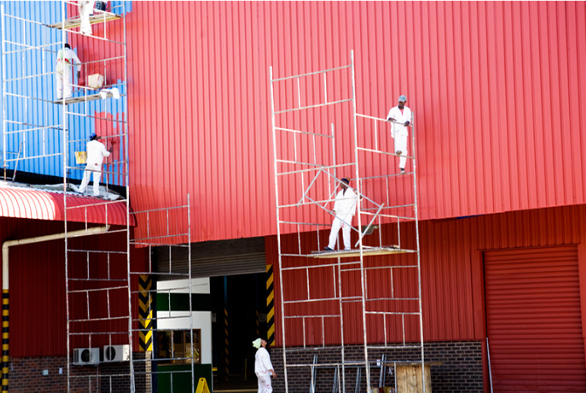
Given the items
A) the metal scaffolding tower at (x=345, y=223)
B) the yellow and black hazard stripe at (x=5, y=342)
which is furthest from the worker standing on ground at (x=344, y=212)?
the yellow and black hazard stripe at (x=5, y=342)

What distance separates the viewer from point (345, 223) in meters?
17.3

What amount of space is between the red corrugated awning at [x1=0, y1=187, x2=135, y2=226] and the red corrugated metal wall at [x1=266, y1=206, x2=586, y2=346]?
6643 mm

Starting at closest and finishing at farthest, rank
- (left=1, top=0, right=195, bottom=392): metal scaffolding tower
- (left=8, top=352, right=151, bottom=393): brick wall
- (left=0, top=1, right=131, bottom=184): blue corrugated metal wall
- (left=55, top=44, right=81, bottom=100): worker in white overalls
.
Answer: (left=1, top=0, right=195, bottom=392): metal scaffolding tower, (left=55, top=44, right=81, bottom=100): worker in white overalls, (left=8, top=352, right=151, bottom=393): brick wall, (left=0, top=1, right=131, bottom=184): blue corrugated metal wall

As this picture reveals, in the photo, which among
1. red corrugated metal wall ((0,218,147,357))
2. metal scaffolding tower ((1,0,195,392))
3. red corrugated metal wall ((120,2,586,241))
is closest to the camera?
red corrugated metal wall ((120,2,586,241))

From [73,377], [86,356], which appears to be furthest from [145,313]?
[73,377]

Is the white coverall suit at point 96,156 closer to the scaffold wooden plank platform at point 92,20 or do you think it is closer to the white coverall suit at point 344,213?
the scaffold wooden plank platform at point 92,20

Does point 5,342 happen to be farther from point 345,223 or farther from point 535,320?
point 535,320

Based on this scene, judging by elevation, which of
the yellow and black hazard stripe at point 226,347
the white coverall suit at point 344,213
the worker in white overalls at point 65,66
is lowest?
the yellow and black hazard stripe at point 226,347

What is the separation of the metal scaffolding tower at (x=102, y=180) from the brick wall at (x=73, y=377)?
37 mm

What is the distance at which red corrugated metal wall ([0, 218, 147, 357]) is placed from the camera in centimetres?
2317

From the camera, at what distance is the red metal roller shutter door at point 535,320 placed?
1848 centimetres

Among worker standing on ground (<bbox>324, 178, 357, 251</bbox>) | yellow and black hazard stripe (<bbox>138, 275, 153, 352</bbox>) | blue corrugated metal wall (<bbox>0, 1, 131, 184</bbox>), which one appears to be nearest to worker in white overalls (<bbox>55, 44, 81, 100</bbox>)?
blue corrugated metal wall (<bbox>0, 1, 131, 184</bbox>)

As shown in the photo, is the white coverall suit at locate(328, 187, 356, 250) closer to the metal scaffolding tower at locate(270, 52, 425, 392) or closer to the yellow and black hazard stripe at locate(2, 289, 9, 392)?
the metal scaffolding tower at locate(270, 52, 425, 392)

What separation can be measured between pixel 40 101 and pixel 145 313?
7.14 metres
